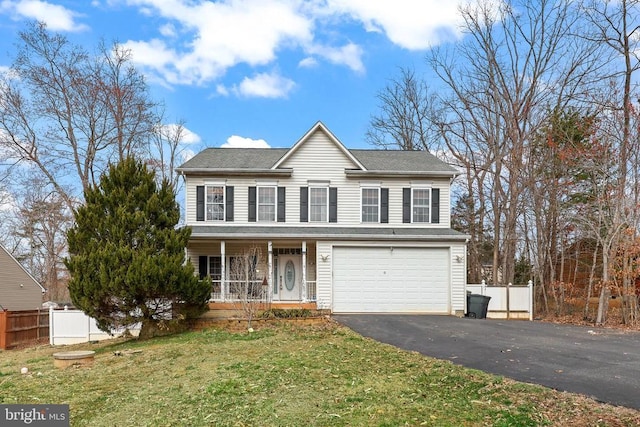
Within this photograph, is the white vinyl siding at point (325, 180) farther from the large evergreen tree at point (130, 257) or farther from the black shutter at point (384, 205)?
the large evergreen tree at point (130, 257)

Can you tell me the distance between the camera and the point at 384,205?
60.4 feet

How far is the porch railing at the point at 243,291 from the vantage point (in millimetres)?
14422

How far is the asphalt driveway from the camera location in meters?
7.02

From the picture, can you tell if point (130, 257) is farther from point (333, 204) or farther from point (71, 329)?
point (333, 204)

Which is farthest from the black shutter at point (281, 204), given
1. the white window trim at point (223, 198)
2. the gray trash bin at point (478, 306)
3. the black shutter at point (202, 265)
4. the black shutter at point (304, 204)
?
the gray trash bin at point (478, 306)

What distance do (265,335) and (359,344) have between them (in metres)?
2.88

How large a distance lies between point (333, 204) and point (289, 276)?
327 cm

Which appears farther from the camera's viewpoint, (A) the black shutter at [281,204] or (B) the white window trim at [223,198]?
(A) the black shutter at [281,204]

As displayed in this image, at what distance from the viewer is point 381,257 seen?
56.4 ft

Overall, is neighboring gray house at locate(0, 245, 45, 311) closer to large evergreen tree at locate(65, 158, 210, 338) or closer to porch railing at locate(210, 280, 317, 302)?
porch railing at locate(210, 280, 317, 302)

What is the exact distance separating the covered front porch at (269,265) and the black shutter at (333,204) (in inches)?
49.8

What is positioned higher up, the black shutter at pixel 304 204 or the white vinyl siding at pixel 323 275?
the black shutter at pixel 304 204

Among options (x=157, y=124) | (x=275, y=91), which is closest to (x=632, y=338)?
(x=275, y=91)

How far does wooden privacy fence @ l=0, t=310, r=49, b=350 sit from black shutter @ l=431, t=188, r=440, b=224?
15.6 m
